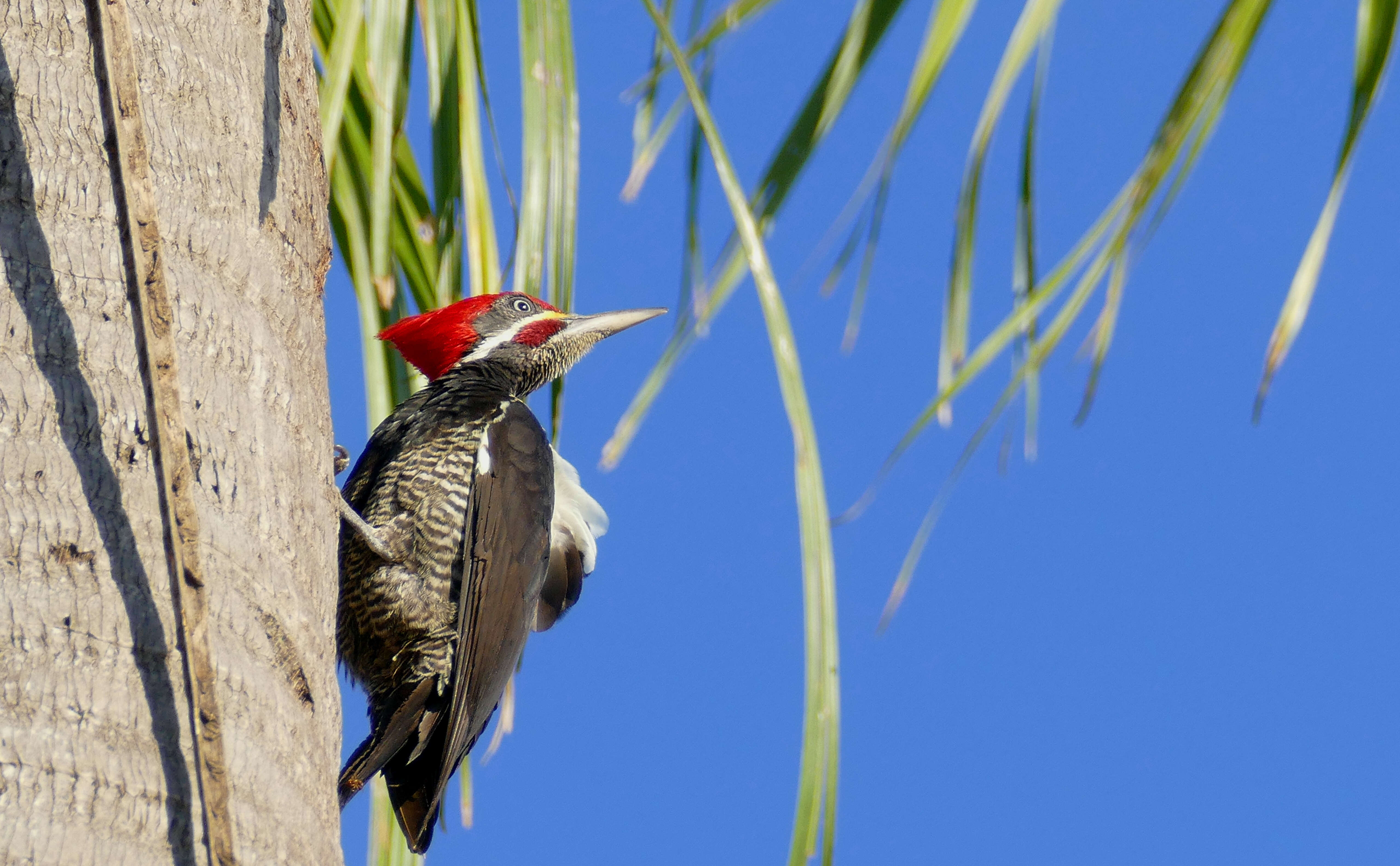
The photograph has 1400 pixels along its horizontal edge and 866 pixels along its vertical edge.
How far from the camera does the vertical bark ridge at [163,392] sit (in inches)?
46.0

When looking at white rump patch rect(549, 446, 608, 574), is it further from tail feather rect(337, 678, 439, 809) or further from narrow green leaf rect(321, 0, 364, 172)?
narrow green leaf rect(321, 0, 364, 172)

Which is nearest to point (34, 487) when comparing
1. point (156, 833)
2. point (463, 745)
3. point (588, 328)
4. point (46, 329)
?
point (46, 329)

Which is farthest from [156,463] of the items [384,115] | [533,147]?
[384,115]

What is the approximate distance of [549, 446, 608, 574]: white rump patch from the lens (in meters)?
3.57

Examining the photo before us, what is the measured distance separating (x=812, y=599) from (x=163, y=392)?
2.47 ft

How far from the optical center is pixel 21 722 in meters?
1.17

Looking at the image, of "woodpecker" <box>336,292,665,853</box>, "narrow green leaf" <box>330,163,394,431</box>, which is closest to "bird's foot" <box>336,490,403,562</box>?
"woodpecker" <box>336,292,665,853</box>

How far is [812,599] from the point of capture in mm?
1602

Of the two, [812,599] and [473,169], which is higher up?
Result: [473,169]

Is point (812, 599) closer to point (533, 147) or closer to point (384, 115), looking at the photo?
point (533, 147)

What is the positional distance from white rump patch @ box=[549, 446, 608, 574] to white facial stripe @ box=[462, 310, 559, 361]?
0.35 m

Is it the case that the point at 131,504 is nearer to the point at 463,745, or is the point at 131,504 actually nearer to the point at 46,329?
the point at 46,329

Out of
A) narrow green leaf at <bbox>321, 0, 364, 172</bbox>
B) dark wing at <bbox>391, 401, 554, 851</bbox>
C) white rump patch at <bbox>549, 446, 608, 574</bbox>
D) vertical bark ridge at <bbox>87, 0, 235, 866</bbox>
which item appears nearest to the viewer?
vertical bark ridge at <bbox>87, 0, 235, 866</bbox>

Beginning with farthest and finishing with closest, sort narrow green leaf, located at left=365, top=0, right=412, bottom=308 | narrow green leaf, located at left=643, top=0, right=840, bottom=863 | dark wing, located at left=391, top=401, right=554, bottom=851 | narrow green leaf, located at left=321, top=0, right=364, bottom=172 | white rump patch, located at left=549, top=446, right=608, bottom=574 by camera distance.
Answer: white rump patch, located at left=549, top=446, right=608, bottom=574 < dark wing, located at left=391, top=401, right=554, bottom=851 < narrow green leaf, located at left=365, top=0, right=412, bottom=308 < narrow green leaf, located at left=321, top=0, right=364, bottom=172 < narrow green leaf, located at left=643, top=0, right=840, bottom=863
